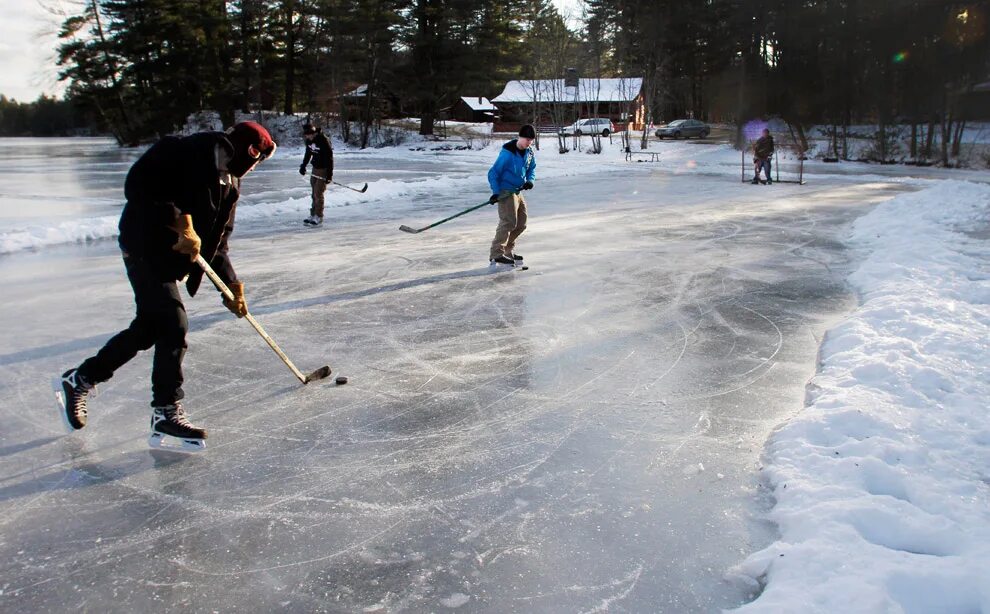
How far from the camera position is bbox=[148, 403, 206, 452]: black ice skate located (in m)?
3.28

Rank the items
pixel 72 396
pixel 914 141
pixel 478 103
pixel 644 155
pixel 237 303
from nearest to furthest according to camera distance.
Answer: pixel 72 396 < pixel 237 303 < pixel 914 141 < pixel 644 155 < pixel 478 103

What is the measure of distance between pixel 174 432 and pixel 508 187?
4.93 m

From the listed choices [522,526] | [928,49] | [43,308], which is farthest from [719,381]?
[928,49]

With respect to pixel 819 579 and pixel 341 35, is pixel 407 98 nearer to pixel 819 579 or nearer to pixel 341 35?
pixel 341 35

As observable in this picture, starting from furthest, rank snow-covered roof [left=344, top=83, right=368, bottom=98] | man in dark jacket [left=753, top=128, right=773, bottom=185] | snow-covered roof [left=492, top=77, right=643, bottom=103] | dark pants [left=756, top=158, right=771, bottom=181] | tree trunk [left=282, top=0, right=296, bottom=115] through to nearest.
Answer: tree trunk [left=282, top=0, right=296, bottom=115], snow-covered roof [left=344, top=83, right=368, bottom=98], snow-covered roof [left=492, top=77, right=643, bottom=103], dark pants [left=756, top=158, right=771, bottom=181], man in dark jacket [left=753, top=128, right=773, bottom=185]

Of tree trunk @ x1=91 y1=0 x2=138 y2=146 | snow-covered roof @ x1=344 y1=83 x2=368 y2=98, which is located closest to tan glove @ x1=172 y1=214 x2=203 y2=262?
snow-covered roof @ x1=344 y1=83 x2=368 y2=98

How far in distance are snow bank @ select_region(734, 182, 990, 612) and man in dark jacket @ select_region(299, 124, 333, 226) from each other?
7.92 metres

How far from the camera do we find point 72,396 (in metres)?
3.45

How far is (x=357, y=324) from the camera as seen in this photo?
5.46 metres

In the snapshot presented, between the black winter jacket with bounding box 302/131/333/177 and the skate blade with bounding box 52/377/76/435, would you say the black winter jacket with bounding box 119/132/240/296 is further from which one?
the black winter jacket with bounding box 302/131/333/177

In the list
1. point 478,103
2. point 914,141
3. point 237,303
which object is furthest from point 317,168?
point 478,103

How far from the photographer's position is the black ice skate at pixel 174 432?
3.28 meters

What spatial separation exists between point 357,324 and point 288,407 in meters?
1.68

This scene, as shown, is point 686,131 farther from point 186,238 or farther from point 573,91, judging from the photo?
point 186,238
